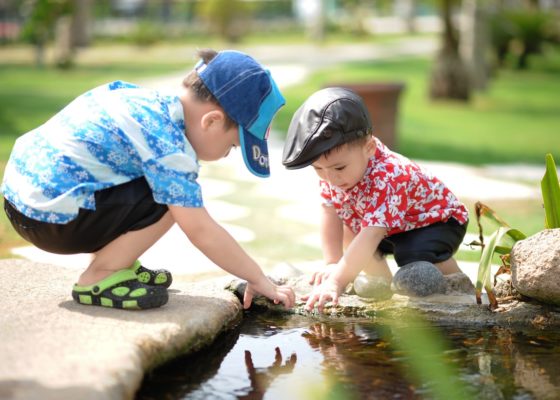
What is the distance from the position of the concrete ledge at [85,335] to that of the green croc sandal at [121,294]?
3 centimetres

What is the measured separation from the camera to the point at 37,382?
207 centimetres

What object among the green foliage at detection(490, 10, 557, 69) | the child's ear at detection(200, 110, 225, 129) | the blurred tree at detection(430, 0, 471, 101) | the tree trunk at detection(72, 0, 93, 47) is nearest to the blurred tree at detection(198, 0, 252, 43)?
the tree trunk at detection(72, 0, 93, 47)

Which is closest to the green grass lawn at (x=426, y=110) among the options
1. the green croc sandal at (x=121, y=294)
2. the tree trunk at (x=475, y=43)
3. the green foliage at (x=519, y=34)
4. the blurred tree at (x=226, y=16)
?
the tree trunk at (x=475, y=43)

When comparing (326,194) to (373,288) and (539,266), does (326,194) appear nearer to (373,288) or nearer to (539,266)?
(373,288)

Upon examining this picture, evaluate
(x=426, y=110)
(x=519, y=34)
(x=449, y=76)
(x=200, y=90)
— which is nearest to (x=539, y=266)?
(x=200, y=90)

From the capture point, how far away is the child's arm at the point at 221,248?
2.78 m

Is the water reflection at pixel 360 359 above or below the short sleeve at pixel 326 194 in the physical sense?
below

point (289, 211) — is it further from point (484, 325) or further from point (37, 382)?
point (37, 382)

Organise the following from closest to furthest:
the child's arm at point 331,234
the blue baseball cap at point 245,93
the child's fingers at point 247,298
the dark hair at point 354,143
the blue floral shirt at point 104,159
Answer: the blue floral shirt at point 104,159 < the blue baseball cap at point 245,93 < the child's fingers at point 247,298 < the dark hair at point 354,143 < the child's arm at point 331,234

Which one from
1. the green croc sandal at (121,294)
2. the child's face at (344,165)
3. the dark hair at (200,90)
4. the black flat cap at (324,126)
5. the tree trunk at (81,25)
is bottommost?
the tree trunk at (81,25)

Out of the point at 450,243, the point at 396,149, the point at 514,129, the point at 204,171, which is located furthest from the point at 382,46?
the point at 450,243

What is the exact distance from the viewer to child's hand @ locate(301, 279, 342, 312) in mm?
3043

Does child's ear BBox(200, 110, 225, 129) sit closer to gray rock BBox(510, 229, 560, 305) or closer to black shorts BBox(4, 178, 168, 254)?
black shorts BBox(4, 178, 168, 254)

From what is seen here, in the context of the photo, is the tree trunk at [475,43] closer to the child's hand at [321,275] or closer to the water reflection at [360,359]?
the child's hand at [321,275]
